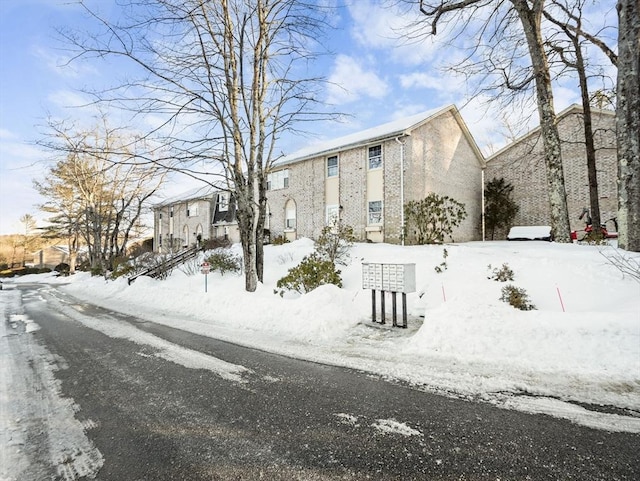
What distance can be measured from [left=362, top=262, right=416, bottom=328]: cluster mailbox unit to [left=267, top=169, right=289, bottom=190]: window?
16.1 meters

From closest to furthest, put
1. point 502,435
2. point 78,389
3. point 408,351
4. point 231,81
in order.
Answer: point 502,435, point 78,389, point 408,351, point 231,81

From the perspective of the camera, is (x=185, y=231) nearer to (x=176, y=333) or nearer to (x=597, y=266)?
(x=176, y=333)

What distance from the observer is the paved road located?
2215 millimetres

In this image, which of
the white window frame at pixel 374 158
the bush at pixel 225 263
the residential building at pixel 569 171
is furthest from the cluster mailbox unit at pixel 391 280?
the residential building at pixel 569 171

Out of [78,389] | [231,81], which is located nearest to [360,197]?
[231,81]

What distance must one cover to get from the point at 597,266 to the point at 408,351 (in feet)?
18.1

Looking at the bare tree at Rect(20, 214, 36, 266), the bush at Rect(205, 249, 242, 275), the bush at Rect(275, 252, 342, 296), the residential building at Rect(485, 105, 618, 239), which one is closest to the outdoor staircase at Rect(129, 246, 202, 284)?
the bush at Rect(205, 249, 242, 275)

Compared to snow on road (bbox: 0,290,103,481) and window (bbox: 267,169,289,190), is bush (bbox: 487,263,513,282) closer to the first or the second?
snow on road (bbox: 0,290,103,481)

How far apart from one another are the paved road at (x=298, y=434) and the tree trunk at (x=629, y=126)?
7.64m

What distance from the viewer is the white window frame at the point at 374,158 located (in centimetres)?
1722

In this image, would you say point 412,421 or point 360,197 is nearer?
point 412,421

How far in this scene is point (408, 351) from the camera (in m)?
4.78

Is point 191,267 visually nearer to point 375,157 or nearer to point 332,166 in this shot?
point 332,166

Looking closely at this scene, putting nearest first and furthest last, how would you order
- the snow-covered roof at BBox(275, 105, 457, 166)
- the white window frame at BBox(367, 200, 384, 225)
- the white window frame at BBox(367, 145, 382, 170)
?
the snow-covered roof at BBox(275, 105, 457, 166) → the white window frame at BBox(367, 200, 384, 225) → the white window frame at BBox(367, 145, 382, 170)
